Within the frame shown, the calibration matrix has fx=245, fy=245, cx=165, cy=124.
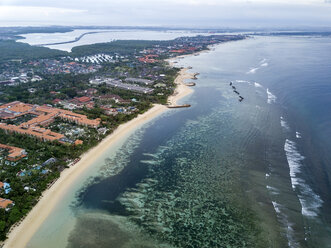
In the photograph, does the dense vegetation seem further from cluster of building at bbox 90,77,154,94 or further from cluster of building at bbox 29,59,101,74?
cluster of building at bbox 90,77,154,94

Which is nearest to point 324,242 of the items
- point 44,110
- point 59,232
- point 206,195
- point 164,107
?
point 206,195

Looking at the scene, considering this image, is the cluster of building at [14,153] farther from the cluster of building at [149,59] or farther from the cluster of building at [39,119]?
the cluster of building at [149,59]

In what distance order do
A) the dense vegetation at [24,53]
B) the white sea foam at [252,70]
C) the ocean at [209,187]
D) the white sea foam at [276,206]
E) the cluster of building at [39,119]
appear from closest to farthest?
the ocean at [209,187]
the white sea foam at [276,206]
the cluster of building at [39,119]
the white sea foam at [252,70]
the dense vegetation at [24,53]

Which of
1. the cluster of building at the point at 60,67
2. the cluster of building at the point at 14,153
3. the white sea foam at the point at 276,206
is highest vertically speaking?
the cluster of building at the point at 60,67

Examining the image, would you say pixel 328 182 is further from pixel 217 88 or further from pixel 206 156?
pixel 217 88

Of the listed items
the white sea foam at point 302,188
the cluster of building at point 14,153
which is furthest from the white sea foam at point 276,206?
the cluster of building at point 14,153

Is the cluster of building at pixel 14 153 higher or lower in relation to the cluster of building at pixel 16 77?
lower

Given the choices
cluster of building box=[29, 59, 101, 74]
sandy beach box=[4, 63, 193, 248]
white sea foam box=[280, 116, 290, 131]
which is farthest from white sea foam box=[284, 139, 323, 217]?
cluster of building box=[29, 59, 101, 74]
